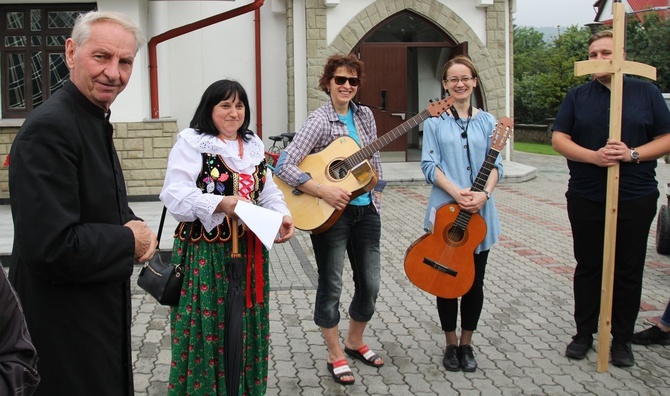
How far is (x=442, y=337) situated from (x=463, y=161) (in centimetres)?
145

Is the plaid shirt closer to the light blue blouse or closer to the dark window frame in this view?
the light blue blouse

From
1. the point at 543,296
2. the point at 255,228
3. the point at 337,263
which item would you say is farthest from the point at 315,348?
the point at 543,296

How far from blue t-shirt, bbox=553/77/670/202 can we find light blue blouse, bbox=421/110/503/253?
60 cm

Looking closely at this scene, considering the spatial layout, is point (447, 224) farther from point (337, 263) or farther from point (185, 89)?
point (185, 89)

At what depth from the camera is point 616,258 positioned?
15.6 ft

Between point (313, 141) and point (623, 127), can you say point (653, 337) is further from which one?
point (313, 141)

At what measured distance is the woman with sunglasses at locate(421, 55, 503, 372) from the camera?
450cm

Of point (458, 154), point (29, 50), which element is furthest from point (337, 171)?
point (29, 50)

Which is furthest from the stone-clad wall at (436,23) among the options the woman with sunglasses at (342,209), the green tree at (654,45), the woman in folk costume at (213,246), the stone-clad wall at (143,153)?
the green tree at (654,45)

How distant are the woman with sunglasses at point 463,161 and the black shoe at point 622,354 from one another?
2.96 feet

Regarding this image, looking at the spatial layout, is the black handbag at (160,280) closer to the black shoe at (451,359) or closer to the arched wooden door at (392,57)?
the black shoe at (451,359)

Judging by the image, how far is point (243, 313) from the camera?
3.62 meters

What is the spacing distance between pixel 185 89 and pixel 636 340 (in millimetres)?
11741

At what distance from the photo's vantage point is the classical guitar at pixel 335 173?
14.1 feet
